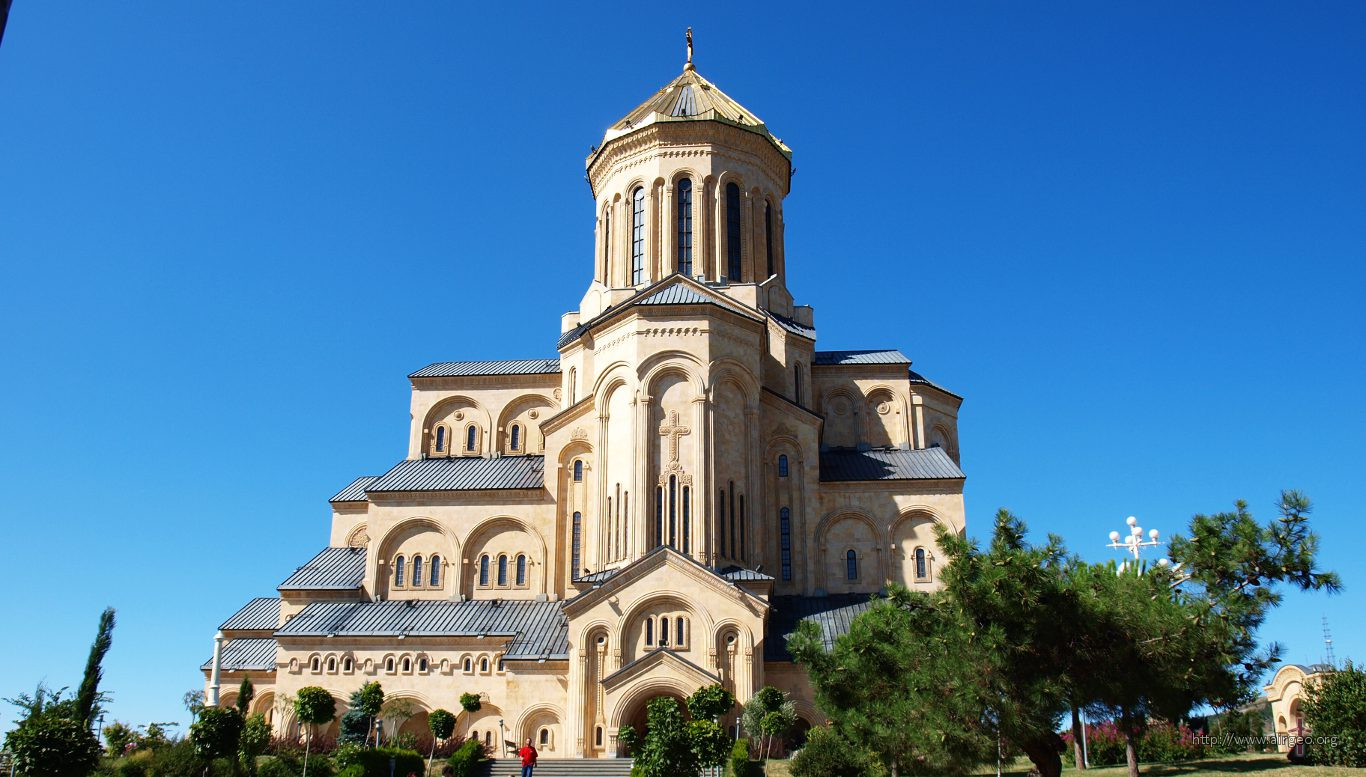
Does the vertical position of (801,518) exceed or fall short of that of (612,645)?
it exceeds it

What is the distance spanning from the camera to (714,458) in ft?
100

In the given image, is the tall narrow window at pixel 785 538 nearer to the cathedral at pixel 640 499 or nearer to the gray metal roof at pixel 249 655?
the cathedral at pixel 640 499

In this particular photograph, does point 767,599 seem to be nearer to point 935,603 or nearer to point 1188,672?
point 935,603

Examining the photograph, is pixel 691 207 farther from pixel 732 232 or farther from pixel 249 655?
pixel 249 655

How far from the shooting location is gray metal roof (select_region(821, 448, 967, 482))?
32938 millimetres

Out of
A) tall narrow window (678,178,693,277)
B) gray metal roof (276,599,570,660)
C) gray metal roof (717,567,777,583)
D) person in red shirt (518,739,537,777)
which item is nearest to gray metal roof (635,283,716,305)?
tall narrow window (678,178,693,277)

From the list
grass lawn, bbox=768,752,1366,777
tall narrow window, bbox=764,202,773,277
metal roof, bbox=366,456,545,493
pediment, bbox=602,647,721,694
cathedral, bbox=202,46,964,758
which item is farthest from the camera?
tall narrow window, bbox=764,202,773,277

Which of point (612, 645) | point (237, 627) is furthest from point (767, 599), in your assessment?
point (237, 627)

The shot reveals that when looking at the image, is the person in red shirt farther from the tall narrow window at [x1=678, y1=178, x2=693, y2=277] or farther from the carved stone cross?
the tall narrow window at [x1=678, y1=178, x2=693, y2=277]

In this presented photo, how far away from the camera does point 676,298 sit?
3225 cm

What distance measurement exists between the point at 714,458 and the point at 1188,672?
16.0 m

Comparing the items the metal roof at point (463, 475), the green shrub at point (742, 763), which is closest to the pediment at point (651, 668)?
the green shrub at point (742, 763)

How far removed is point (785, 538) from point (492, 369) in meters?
13.9

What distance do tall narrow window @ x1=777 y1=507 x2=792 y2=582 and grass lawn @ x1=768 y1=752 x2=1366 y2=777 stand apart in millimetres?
8650
